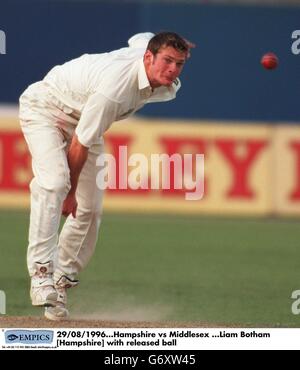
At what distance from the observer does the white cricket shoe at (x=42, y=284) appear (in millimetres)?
7793

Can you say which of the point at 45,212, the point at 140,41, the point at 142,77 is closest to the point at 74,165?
the point at 45,212

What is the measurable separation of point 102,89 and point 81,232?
1414 mm

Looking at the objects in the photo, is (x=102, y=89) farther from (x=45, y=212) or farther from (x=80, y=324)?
(x=80, y=324)

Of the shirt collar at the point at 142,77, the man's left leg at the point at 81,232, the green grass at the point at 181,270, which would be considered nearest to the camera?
the shirt collar at the point at 142,77

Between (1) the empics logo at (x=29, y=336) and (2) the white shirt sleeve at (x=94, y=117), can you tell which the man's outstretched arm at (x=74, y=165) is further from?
(1) the empics logo at (x=29, y=336)

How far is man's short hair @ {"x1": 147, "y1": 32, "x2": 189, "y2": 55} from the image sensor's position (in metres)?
7.49

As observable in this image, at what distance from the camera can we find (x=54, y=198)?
25.5 feet

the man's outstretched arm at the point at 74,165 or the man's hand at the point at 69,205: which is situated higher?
the man's outstretched arm at the point at 74,165

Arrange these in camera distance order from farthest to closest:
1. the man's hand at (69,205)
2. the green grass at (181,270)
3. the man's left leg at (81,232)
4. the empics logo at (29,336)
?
1. the green grass at (181,270)
2. the man's left leg at (81,232)
3. the man's hand at (69,205)
4. the empics logo at (29,336)

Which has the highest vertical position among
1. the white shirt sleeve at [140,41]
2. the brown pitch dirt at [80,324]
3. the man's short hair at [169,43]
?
the white shirt sleeve at [140,41]

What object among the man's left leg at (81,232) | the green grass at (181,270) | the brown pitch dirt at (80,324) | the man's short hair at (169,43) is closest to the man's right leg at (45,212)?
the brown pitch dirt at (80,324)

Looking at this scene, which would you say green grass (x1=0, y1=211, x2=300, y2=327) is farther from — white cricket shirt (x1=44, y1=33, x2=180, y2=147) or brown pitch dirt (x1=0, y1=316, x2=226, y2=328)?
white cricket shirt (x1=44, y1=33, x2=180, y2=147)

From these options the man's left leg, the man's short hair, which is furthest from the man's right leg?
the man's short hair

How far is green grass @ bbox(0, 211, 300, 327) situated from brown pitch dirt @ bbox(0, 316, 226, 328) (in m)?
0.57
